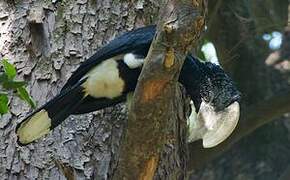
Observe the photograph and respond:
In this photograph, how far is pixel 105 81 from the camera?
270 cm

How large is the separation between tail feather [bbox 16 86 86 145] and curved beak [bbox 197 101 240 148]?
1.53ft

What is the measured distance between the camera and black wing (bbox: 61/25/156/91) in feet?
8.47

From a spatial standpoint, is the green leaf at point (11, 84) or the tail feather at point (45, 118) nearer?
the green leaf at point (11, 84)

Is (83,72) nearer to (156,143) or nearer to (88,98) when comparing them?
(88,98)

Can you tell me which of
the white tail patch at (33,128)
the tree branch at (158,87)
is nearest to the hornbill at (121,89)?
the white tail patch at (33,128)

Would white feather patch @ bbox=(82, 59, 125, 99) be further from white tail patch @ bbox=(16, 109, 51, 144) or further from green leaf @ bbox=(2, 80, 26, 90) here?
green leaf @ bbox=(2, 80, 26, 90)

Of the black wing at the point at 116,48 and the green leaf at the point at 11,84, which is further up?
the green leaf at the point at 11,84

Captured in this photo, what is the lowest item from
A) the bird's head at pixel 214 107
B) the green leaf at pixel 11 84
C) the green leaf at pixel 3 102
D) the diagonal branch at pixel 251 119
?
the diagonal branch at pixel 251 119

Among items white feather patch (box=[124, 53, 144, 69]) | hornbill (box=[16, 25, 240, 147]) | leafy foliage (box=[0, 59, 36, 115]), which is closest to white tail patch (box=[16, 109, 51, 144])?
hornbill (box=[16, 25, 240, 147])

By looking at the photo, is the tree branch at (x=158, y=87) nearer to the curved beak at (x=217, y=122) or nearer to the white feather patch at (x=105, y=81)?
the curved beak at (x=217, y=122)

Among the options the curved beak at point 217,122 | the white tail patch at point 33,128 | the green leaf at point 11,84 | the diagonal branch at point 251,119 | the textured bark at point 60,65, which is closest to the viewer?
the green leaf at point 11,84

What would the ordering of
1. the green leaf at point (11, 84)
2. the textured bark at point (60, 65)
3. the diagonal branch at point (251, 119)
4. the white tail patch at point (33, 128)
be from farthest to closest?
the diagonal branch at point (251, 119), the textured bark at point (60, 65), the white tail patch at point (33, 128), the green leaf at point (11, 84)

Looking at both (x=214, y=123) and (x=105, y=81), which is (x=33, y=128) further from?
(x=214, y=123)

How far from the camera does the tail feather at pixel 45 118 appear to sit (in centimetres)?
247
